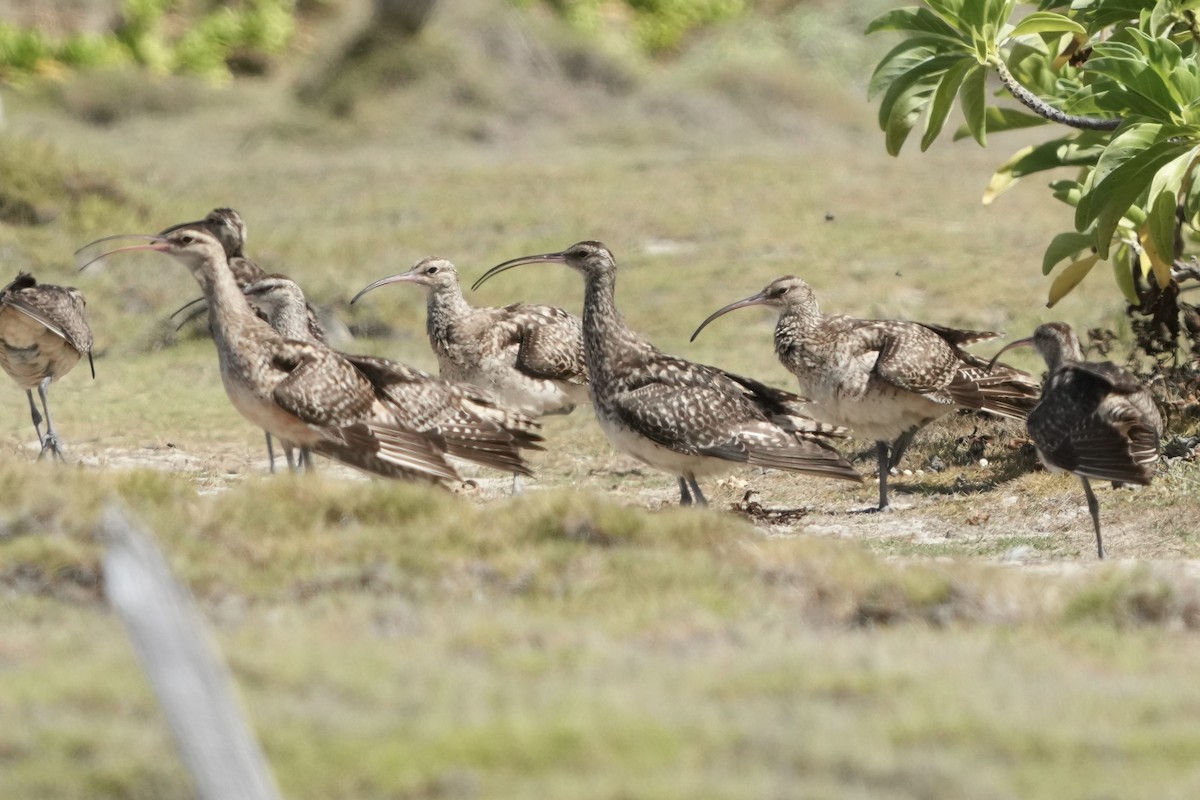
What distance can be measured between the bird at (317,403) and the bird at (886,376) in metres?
3.33

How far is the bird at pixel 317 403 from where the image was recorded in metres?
10.5

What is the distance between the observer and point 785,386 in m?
16.5

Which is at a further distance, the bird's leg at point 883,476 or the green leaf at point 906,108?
the bird's leg at point 883,476

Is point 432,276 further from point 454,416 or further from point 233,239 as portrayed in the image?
point 454,416

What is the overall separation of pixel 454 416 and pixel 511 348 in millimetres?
2899

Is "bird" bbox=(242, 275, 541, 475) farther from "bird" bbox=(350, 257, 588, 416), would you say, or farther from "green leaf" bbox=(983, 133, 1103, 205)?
"green leaf" bbox=(983, 133, 1103, 205)

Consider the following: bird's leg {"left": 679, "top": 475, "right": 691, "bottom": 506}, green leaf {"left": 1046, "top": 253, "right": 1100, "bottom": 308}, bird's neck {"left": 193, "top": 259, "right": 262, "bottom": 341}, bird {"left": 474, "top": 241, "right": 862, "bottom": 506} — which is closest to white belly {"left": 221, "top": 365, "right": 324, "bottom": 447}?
bird's neck {"left": 193, "top": 259, "right": 262, "bottom": 341}

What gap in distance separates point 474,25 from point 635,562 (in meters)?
30.2

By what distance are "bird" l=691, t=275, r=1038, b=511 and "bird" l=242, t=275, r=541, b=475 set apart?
251cm

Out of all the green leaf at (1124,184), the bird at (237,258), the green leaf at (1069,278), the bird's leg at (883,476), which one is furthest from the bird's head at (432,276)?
the green leaf at (1124,184)

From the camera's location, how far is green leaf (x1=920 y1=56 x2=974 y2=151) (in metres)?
11.2

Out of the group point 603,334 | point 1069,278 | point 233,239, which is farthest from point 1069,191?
point 233,239

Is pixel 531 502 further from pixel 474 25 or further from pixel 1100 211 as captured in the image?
pixel 474 25

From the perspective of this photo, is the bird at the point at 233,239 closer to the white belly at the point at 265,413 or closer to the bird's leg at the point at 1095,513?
the white belly at the point at 265,413
